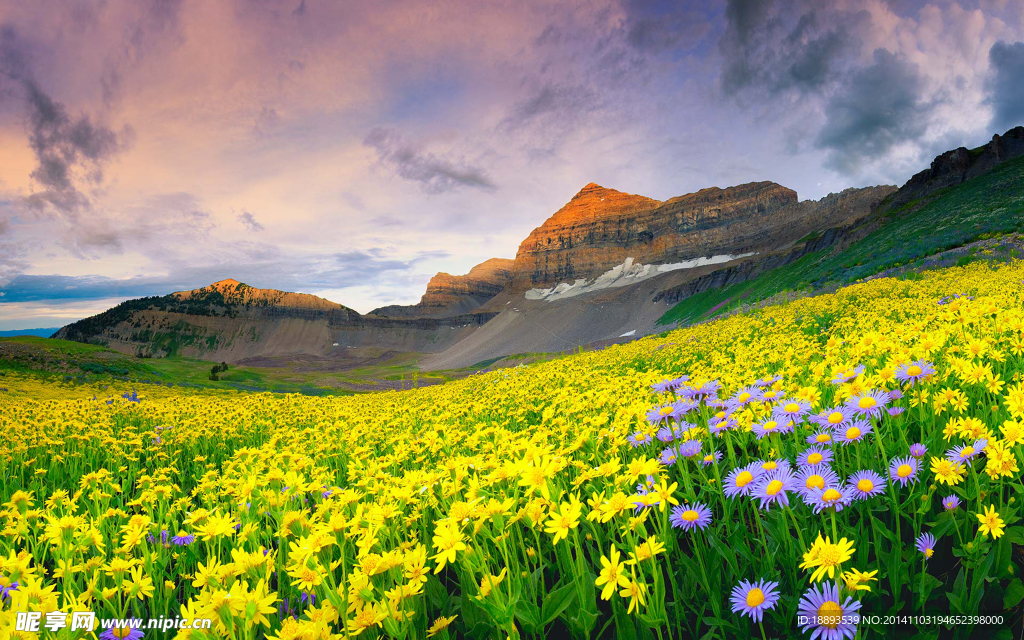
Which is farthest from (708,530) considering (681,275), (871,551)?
(681,275)

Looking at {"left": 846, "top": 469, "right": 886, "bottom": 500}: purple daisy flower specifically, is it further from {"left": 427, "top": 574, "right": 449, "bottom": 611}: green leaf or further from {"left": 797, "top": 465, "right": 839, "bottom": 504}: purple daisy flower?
{"left": 427, "top": 574, "right": 449, "bottom": 611}: green leaf

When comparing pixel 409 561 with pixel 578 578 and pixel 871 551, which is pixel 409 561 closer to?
pixel 578 578

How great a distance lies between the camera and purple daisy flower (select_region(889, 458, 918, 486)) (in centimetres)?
201

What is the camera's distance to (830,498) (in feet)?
5.82

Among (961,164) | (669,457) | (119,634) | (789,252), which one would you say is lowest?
(119,634)

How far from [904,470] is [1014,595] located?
0.52m

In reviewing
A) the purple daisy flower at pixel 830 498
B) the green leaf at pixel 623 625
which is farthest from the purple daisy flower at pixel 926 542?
the green leaf at pixel 623 625

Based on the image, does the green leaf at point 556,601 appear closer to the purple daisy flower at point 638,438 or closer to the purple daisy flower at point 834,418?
the purple daisy flower at point 638,438

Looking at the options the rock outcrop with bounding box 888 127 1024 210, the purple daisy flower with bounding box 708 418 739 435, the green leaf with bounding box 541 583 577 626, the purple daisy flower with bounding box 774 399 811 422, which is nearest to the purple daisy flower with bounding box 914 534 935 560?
the purple daisy flower with bounding box 774 399 811 422

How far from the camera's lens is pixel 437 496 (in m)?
3.21

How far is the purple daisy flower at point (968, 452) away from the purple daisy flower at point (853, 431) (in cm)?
32

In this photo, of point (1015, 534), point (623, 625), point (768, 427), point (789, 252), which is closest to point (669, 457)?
A: point (768, 427)

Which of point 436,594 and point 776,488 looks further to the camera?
point 436,594

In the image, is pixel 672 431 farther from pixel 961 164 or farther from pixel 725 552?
pixel 961 164
